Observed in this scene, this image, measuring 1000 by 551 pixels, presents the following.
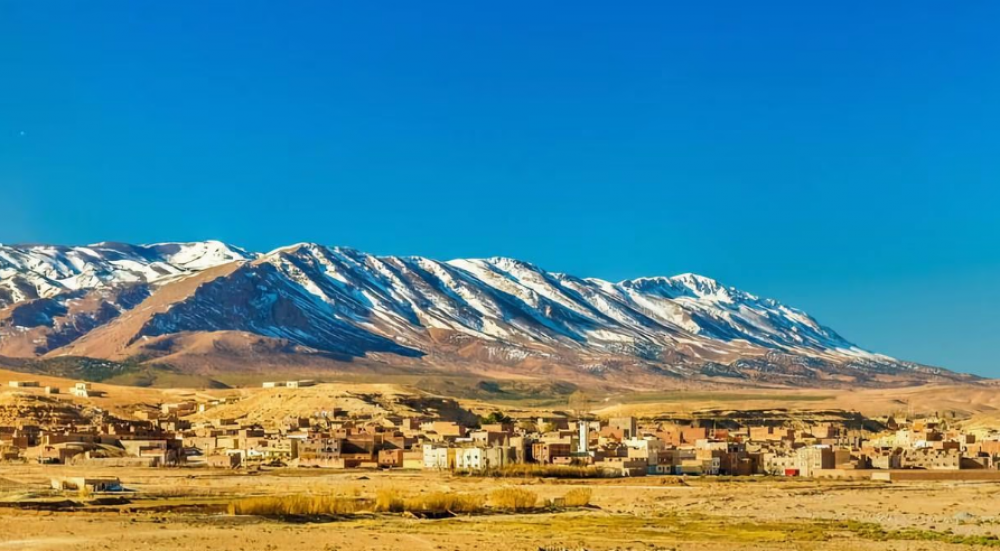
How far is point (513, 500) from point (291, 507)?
11461 mm

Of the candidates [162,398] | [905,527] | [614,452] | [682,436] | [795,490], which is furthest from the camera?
[162,398]

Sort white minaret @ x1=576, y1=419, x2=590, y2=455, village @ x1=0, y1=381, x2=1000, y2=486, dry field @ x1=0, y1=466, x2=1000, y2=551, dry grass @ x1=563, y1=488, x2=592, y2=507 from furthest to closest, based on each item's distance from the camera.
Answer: white minaret @ x1=576, y1=419, x2=590, y2=455 < village @ x1=0, y1=381, x2=1000, y2=486 < dry grass @ x1=563, y1=488, x2=592, y2=507 < dry field @ x1=0, y1=466, x2=1000, y2=551

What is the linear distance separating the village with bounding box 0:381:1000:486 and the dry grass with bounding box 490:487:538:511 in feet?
82.0

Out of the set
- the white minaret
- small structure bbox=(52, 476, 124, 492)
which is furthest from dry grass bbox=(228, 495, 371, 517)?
the white minaret

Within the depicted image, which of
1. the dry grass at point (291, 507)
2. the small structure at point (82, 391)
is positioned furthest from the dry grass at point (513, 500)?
the small structure at point (82, 391)

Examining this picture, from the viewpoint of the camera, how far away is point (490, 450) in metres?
99.1

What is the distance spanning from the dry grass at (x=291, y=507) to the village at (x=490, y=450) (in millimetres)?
31822

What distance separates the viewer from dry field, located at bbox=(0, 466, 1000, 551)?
4828 centimetres

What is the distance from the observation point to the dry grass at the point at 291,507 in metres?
57.2

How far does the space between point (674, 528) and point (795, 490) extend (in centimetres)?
2510

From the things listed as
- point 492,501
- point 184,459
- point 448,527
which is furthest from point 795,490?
point 184,459

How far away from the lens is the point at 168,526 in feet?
170

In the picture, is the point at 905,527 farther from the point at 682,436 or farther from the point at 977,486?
the point at 682,436

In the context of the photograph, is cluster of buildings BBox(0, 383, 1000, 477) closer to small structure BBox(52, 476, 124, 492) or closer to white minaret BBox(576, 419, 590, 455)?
white minaret BBox(576, 419, 590, 455)
